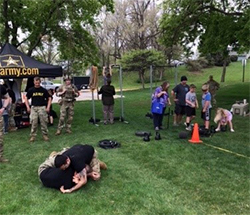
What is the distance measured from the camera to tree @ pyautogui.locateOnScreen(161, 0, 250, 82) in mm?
12219

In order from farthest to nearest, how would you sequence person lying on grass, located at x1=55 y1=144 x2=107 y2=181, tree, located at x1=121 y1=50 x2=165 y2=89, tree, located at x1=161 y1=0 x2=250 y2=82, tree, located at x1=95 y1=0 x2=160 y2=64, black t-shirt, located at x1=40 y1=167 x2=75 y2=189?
1. tree, located at x1=95 y1=0 x2=160 y2=64
2. tree, located at x1=121 y1=50 x2=165 y2=89
3. tree, located at x1=161 y1=0 x2=250 y2=82
4. black t-shirt, located at x1=40 y1=167 x2=75 y2=189
5. person lying on grass, located at x1=55 y1=144 x2=107 y2=181

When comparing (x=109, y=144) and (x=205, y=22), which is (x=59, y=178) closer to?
(x=109, y=144)

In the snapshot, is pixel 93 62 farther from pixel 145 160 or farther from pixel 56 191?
pixel 56 191

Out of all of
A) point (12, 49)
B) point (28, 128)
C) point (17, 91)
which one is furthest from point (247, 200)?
point (17, 91)

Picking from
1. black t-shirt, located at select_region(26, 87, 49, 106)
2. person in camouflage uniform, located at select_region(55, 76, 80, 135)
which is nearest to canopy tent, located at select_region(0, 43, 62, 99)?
person in camouflage uniform, located at select_region(55, 76, 80, 135)

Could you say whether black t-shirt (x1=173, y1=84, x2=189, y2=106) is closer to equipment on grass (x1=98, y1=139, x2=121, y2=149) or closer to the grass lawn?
the grass lawn

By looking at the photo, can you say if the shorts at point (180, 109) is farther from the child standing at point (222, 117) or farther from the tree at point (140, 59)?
the tree at point (140, 59)

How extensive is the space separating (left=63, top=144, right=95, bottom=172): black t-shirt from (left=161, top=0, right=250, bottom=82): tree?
30.5 feet

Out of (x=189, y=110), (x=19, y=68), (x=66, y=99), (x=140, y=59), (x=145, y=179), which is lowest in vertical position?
(x=145, y=179)

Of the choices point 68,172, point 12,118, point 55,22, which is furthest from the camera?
point 55,22

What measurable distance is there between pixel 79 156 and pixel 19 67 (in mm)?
4819

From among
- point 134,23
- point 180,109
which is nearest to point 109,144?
point 180,109

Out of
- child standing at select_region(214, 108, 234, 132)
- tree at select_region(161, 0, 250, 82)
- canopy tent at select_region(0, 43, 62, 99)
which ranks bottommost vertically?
child standing at select_region(214, 108, 234, 132)

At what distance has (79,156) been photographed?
439cm
